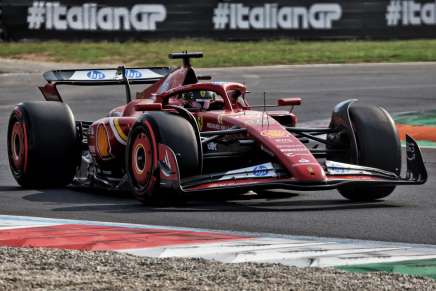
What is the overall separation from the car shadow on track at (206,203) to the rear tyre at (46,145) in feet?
1.10

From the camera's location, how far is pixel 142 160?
1097 cm

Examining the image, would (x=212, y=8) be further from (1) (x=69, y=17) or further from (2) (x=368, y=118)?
(2) (x=368, y=118)

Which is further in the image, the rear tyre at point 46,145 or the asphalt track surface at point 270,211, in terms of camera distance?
the rear tyre at point 46,145

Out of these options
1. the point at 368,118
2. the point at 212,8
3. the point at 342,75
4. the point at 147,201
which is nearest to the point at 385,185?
the point at 368,118

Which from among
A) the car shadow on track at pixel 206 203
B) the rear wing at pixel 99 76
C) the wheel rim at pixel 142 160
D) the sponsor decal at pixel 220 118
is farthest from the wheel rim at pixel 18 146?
the sponsor decal at pixel 220 118

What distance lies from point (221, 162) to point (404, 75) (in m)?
16.1

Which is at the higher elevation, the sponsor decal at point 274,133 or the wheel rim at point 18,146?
the sponsor decal at point 274,133

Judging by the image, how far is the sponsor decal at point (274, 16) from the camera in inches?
1236

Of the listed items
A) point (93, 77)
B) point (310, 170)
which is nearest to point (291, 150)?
point (310, 170)

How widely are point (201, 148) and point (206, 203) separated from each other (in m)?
0.60

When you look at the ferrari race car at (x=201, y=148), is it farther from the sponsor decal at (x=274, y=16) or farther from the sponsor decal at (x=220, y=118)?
the sponsor decal at (x=274, y=16)

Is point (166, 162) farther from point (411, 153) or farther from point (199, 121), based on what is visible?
point (411, 153)

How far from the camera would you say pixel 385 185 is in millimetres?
10703

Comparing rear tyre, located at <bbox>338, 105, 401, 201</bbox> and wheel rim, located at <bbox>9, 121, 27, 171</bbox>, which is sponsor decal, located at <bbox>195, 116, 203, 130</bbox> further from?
wheel rim, located at <bbox>9, 121, 27, 171</bbox>
